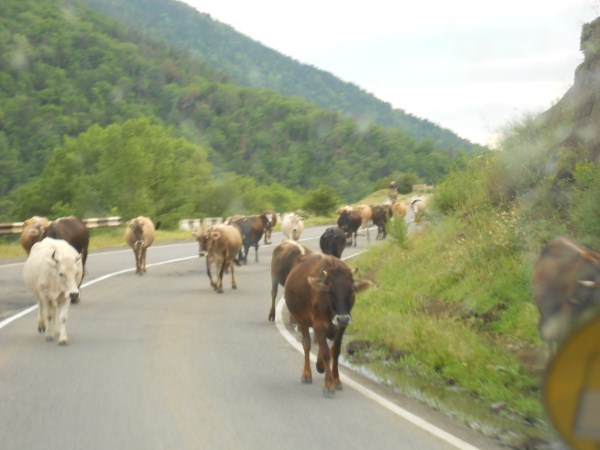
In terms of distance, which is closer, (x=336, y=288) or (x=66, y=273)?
(x=336, y=288)

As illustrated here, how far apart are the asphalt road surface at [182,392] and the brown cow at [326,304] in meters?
0.27

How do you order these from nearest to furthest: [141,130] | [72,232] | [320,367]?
[320,367] < [72,232] < [141,130]

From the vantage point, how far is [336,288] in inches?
376

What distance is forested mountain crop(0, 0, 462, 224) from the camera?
2705 inches

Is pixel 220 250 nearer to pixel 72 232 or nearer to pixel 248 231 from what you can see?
pixel 72 232

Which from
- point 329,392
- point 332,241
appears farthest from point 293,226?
point 329,392

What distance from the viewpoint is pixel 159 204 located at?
220 ft

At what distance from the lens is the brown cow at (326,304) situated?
949 cm

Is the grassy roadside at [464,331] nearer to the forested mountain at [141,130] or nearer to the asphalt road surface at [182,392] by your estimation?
the asphalt road surface at [182,392]

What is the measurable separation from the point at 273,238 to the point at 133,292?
2183 cm

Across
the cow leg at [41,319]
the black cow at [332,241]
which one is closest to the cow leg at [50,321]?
the cow leg at [41,319]

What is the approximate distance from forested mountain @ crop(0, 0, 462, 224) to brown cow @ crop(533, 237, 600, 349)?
50.7 m

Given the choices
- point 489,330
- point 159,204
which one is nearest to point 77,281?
point 489,330

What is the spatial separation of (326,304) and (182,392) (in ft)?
5.63
